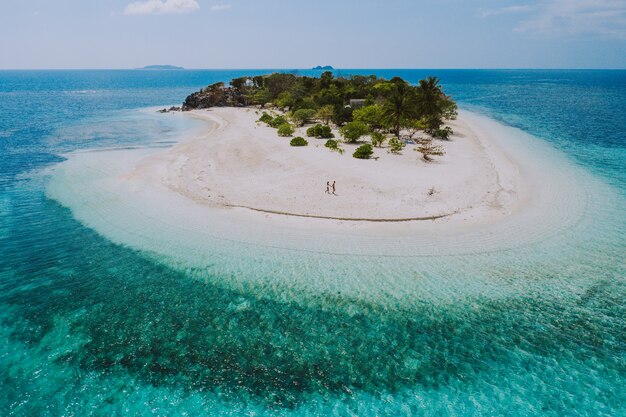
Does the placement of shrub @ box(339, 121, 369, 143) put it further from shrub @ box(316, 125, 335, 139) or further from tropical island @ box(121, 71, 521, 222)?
shrub @ box(316, 125, 335, 139)

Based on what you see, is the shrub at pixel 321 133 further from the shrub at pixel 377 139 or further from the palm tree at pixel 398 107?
the palm tree at pixel 398 107

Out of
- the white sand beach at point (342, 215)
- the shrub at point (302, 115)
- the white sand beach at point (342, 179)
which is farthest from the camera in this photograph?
the shrub at point (302, 115)

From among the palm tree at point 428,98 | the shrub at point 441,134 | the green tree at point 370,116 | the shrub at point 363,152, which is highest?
the palm tree at point 428,98

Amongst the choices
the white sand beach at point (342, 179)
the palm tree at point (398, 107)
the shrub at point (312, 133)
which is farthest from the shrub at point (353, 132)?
the shrub at point (312, 133)

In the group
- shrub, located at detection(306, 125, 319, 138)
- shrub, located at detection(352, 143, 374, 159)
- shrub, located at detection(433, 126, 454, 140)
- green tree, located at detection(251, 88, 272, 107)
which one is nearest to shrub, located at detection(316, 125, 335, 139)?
shrub, located at detection(306, 125, 319, 138)

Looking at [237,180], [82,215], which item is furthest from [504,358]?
[82,215]

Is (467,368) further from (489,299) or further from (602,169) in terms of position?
(602,169)
